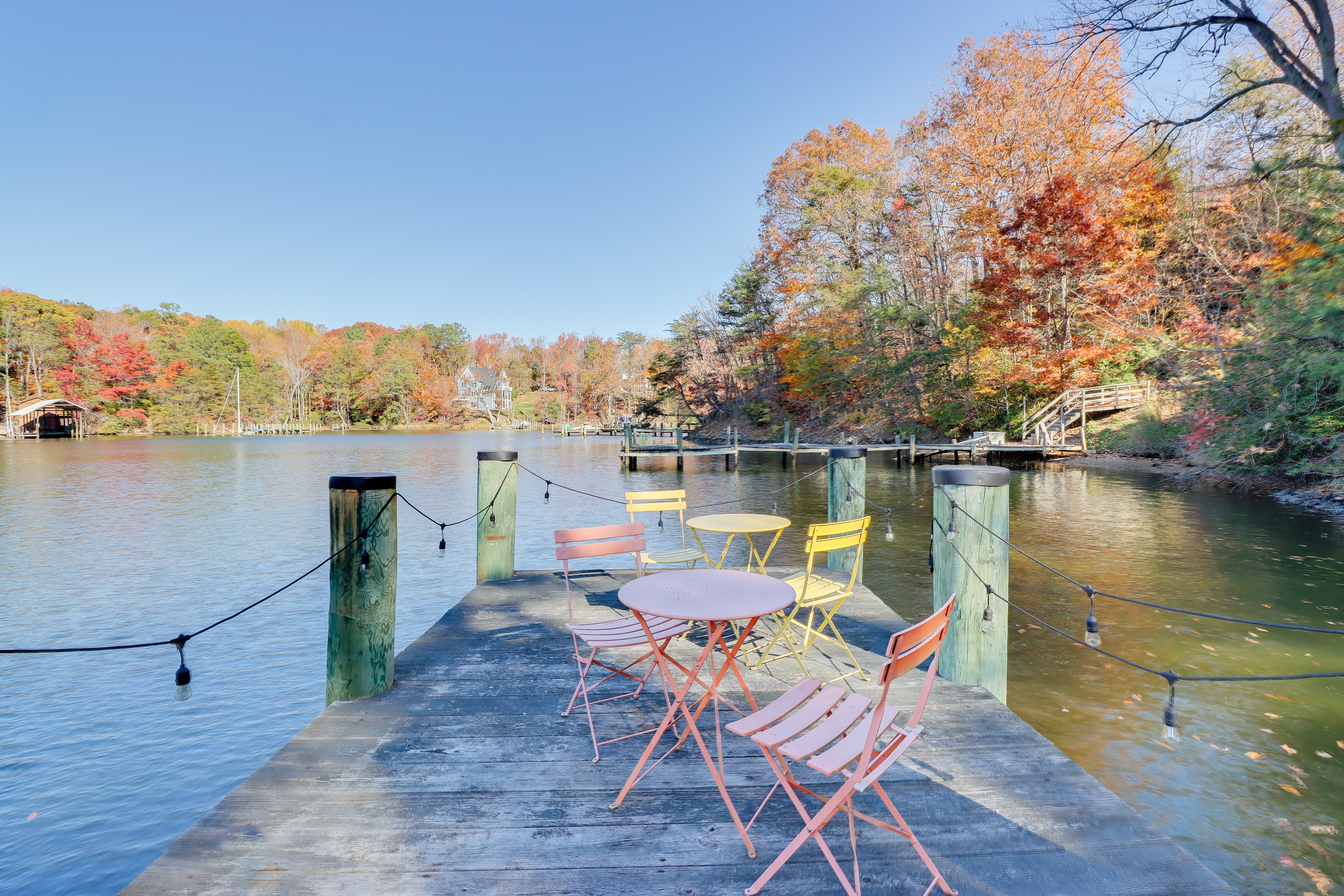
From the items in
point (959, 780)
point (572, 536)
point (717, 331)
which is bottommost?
point (959, 780)

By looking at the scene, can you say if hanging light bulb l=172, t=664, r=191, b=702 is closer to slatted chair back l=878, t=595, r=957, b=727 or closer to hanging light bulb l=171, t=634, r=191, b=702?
hanging light bulb l=171, t=634, r=191, b=702

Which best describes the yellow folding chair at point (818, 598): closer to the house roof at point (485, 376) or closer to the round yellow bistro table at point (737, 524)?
the round yellow bistro table at point (737, 524)

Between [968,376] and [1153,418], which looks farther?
[968,376]

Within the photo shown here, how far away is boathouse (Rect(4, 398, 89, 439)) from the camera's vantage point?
162 ft

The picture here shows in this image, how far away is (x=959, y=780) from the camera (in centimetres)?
277

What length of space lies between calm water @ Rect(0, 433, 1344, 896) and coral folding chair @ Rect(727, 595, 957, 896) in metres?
2.40

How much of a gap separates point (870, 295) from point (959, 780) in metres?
31.0

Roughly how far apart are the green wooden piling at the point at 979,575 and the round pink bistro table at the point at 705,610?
1.20 metres

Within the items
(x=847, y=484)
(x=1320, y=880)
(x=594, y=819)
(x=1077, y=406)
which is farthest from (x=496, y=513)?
(x=1077, y=406)

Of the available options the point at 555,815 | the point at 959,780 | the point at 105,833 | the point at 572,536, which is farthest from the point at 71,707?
the point at 959,780

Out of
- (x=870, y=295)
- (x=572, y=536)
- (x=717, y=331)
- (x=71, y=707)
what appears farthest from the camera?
(x=717, y=331)

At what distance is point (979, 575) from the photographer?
373cm

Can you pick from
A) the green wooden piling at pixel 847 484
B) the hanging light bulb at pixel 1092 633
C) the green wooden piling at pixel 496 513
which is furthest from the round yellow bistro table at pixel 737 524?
the hanging light bulb at pixel 1092 633

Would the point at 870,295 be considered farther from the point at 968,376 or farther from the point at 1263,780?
the point at 1263,780
